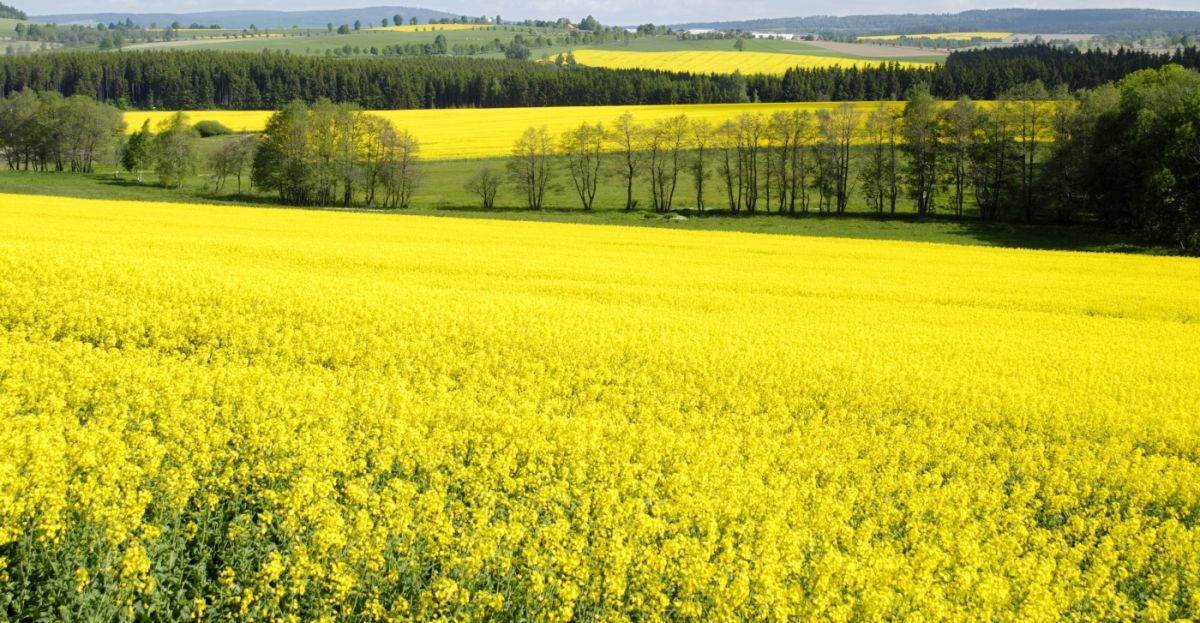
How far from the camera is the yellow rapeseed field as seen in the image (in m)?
8.06

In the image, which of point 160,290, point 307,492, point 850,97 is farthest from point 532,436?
point 850,97

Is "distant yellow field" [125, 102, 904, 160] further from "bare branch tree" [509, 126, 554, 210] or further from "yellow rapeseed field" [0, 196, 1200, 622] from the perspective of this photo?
"yellow rapeseed field" [0, 196, 1200, 622]

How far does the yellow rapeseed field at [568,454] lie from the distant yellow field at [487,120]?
215 feet

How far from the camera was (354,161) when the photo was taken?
202 feet

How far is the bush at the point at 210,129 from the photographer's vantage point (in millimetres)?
99688

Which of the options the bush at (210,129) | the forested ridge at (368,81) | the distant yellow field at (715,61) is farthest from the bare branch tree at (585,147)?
the distant yellow field at (715,61)

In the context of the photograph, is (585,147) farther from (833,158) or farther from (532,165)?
(833,158)

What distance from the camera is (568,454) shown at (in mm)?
11219

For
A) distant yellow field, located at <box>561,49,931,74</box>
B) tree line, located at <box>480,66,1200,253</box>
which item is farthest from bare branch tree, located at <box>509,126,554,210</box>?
distant yellow field, located at <box>561,49,931,74</box>

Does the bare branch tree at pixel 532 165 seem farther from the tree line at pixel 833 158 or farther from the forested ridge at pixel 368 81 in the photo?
the forested ridge at pixel 368 81

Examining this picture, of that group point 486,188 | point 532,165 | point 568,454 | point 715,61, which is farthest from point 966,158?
point 715,61

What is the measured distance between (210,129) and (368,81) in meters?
38.1

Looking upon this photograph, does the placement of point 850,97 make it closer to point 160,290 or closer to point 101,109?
point 101,109

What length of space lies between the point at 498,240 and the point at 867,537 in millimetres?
28617
